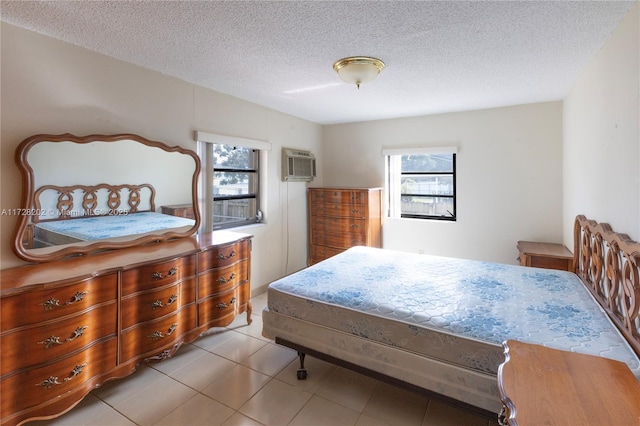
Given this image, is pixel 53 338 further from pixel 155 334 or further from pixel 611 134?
pixel 611 134

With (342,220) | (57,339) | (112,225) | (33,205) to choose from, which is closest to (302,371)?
(57,339)

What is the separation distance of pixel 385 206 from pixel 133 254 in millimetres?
3414

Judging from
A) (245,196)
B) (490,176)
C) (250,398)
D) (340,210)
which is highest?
(490,176)

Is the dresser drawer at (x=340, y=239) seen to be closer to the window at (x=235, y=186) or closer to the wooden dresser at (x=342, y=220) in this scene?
the wooden dresser at (x=342, y=220)

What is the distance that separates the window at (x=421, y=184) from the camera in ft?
13.9

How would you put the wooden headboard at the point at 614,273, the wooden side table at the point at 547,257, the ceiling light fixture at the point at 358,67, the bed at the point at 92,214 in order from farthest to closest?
the wooden side table at the point at 547,257 → the ceiling light fixture at the point at 358,67 → the bed at the point at 92,214 → the wooden headboard at the point at 614,273

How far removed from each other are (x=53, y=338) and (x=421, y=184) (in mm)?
4239

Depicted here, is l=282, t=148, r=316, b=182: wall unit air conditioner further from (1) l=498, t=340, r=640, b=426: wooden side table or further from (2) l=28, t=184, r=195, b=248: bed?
(1) l=498, t=340, r=640, b=426: wooden side table

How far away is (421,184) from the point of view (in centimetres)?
447

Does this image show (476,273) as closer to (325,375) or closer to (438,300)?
(438,300)

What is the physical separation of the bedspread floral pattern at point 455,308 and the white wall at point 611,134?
55cm

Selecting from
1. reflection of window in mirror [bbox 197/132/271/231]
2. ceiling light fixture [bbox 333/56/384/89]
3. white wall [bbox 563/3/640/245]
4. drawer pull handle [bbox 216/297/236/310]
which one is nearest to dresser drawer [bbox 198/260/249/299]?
drawer pull handle [bbox 216/297/236/310]

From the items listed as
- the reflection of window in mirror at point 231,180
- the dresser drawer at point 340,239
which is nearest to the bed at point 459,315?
the reflection of window in mirror at point 231,180

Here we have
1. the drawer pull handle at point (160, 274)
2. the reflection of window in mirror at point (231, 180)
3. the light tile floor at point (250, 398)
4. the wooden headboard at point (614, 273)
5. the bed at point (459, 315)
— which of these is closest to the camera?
the wooden headboard at point (614, 273)
